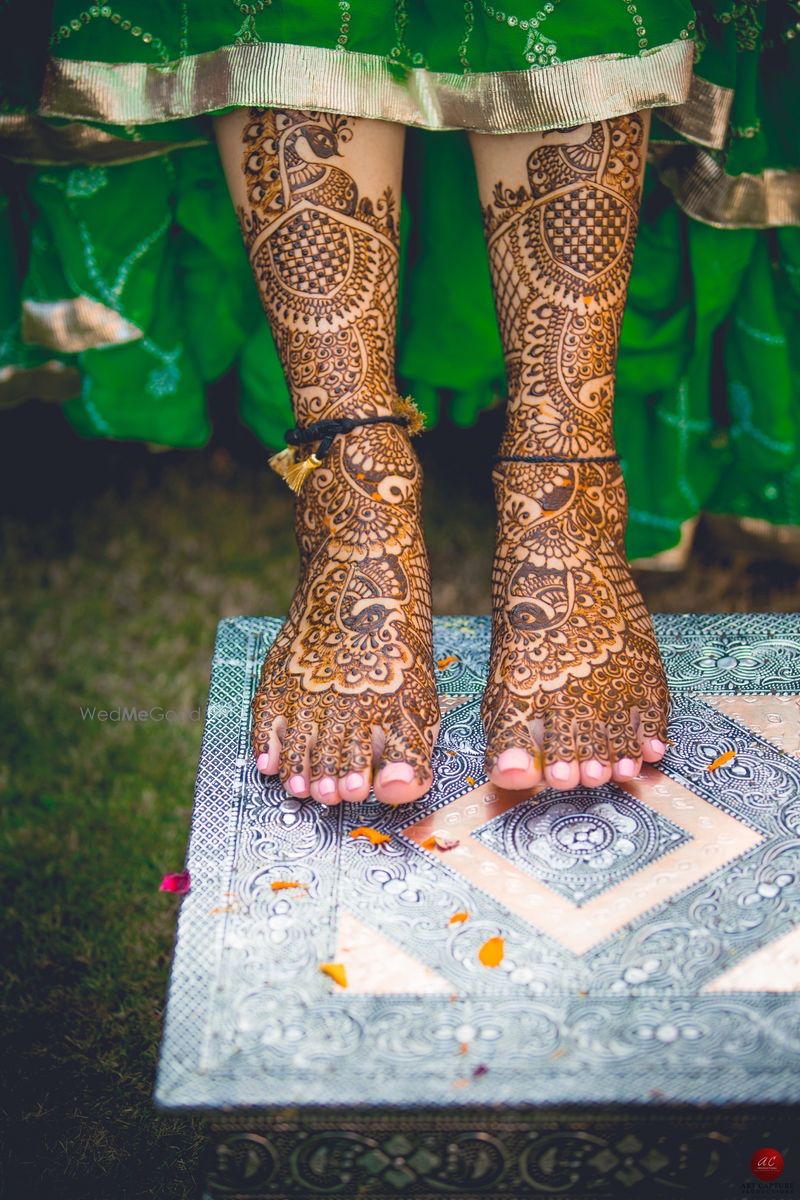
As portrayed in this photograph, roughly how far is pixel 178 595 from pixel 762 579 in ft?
2.97

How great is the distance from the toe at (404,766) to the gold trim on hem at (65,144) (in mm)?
758

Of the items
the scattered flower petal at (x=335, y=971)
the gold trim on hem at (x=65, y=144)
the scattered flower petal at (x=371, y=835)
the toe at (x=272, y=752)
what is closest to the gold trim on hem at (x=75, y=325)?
the gold trim on hem at (x=65, y=144)

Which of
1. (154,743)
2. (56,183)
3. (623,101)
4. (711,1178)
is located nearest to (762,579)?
(623,101)

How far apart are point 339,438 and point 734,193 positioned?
0.59m

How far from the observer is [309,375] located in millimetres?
1016

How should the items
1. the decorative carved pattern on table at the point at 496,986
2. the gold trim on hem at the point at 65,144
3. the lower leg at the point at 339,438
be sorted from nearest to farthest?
1. the decorative carved pattern on table at the point at 496,986
2. the lower leg at the point at 339,438
3. the gold trim on hem at the point at 65,144

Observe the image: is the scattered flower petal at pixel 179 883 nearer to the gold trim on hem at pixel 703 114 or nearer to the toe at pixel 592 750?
the toe at pixel 592 750

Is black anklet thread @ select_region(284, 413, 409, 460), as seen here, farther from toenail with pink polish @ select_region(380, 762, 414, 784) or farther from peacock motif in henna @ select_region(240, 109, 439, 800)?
toenail with pink polish @ select_region(380, 762, 414, 784)

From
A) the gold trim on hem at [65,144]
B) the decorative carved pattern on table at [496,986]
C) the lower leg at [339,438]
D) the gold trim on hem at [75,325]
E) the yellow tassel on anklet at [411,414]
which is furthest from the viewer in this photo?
the gold trim on hem at [75,325]

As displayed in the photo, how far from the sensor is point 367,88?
3.22ft

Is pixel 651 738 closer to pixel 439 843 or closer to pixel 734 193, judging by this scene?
pixel 439 843

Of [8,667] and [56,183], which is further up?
[56,183]

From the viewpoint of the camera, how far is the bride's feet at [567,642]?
88 cm

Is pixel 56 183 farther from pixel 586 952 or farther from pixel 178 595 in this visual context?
pixel 586 952
